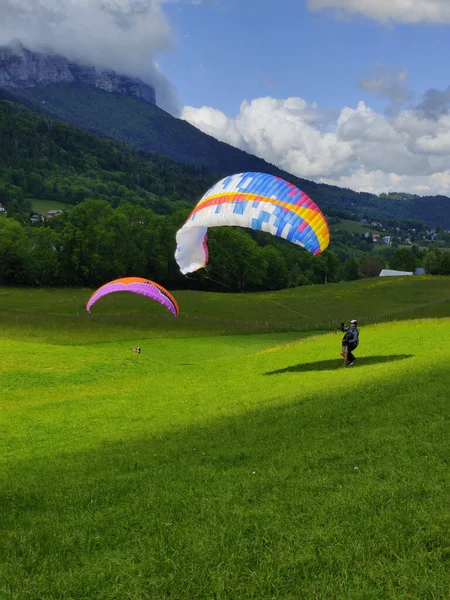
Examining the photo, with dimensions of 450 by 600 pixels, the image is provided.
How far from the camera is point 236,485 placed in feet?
33.3

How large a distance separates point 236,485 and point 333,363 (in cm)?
1722

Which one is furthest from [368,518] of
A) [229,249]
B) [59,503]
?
[229,249]

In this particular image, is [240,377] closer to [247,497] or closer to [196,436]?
[196,436]

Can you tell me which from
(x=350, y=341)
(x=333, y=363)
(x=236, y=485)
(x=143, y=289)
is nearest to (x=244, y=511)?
(x=236, y=485)

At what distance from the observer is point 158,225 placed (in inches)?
4764

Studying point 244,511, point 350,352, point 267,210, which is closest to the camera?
point 244,511

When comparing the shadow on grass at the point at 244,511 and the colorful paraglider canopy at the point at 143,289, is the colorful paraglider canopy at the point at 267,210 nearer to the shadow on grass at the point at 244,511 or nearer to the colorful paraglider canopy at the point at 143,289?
the shadow on grass at the point at 244,511

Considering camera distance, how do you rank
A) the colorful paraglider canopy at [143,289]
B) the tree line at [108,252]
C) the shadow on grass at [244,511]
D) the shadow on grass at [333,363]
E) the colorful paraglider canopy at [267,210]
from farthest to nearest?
the tree line at [108,252], the colorful paraglider canopy at [143,289], the shadow on grass at [333,363], the colorful paraglider canopy at [267,210], the shadow on grass at [244,511]

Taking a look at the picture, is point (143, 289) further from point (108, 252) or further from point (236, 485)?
point (108, 252)

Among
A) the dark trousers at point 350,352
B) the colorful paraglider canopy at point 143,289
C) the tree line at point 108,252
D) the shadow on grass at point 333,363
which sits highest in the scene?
the tree line at point 108,252

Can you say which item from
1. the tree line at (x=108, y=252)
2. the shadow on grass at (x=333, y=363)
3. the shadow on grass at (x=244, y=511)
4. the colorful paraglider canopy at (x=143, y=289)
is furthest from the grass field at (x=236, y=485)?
the tree line at (x=108, y=252)

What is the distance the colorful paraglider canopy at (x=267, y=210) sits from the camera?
20.3m

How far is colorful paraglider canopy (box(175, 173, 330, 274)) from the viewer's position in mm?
20281

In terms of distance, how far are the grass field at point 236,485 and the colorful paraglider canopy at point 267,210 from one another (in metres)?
6.74
